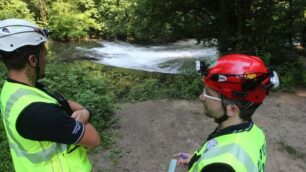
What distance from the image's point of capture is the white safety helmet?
2.15 m

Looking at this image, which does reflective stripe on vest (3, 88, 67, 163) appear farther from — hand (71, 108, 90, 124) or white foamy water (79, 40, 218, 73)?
white foamy water (79, 40, 218, 73)

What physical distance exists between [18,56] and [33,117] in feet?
1.28

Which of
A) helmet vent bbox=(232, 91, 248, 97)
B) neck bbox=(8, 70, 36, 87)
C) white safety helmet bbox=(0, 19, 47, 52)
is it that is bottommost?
helmet vent bbox=(232, 91, 248, 97)

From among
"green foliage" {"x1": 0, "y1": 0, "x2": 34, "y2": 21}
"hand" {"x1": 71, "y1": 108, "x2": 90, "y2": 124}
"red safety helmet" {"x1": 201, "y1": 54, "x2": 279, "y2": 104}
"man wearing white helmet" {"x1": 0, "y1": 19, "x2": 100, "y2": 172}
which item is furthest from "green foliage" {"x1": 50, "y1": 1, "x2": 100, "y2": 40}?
"red safety helmet" {"x1": 201, "y1": 54, "x2": 279, "y2": 104}

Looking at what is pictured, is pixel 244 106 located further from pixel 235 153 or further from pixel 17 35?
pixel 17 35

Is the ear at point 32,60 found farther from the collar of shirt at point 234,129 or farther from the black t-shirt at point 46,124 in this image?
the collar of shirt at point 234,129

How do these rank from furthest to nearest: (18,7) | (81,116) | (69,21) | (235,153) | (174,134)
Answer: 1. (69,21)
2. (18,7)
3. (174,134)
4. (81,116)
5. (235,153)

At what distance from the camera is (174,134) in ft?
21.3

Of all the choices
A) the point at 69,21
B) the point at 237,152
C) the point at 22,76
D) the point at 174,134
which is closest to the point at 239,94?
the point at 237,152

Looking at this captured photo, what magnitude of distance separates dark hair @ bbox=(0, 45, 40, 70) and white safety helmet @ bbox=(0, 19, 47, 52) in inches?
0.9

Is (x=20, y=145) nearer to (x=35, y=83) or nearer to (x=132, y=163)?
(x=35, y=83)

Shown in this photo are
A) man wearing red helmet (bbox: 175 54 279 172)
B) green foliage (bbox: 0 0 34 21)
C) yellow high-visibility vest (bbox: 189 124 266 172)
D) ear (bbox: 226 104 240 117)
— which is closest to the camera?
yellow high-visibility vest (bbox: 189 124 266 172)

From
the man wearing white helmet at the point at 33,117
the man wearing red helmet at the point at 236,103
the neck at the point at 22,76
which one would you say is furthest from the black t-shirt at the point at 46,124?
the man wearing red helmet at the point at 236,103

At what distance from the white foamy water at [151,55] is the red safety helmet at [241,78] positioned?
1162cm
